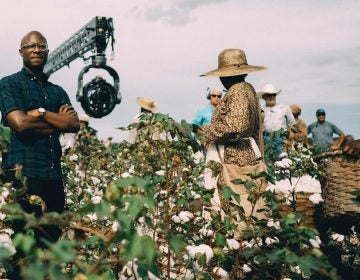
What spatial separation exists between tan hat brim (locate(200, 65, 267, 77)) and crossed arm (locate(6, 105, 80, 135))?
3.67 ft

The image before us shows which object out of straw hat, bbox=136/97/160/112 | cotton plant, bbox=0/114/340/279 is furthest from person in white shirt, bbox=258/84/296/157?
cotton plant, bbox=0/114/340/279

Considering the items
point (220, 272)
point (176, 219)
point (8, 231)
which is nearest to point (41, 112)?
point (8, 231)

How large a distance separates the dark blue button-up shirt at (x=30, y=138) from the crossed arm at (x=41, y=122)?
0.05 metres

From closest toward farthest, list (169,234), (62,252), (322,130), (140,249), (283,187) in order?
(62,252) → (140,249) → (169,234) → (283,187) → (322,130)

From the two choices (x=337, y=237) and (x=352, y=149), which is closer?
(x=352, y=149)

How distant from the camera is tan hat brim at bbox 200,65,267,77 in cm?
398

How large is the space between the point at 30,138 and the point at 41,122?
0.37 feet

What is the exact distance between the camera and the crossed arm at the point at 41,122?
3072mm

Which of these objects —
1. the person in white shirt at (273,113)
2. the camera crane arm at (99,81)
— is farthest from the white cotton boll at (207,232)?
the camera crane arm at (99,81)

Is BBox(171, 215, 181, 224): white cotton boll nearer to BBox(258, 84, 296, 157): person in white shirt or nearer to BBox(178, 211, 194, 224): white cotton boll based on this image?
BBox(178, 211, 194, 224): white cotton boll

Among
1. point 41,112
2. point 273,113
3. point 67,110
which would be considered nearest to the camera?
point 41,112

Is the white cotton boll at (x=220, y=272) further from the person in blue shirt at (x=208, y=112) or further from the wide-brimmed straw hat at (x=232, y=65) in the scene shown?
the person in blue shirt at (x=208, y=112)

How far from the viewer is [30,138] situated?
3.18 metres

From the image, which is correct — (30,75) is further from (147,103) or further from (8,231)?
(147,103)
